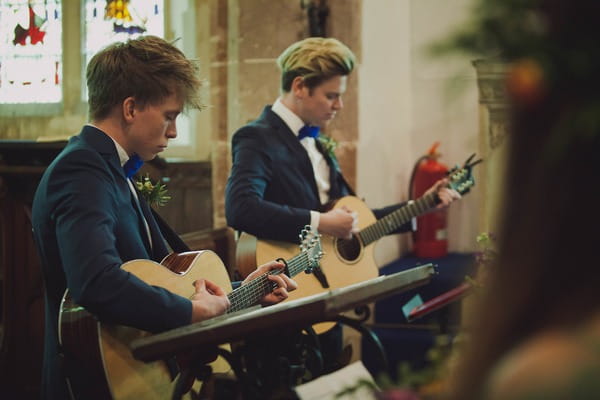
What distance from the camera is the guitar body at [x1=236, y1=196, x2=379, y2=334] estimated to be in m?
3.38

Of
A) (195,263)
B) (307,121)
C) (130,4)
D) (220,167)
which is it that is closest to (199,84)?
(195,263)

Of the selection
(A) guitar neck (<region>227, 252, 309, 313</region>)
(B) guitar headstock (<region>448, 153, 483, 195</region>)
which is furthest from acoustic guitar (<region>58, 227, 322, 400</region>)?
(B) guitar headstock (<region>448, 153, 483, 195</region>)

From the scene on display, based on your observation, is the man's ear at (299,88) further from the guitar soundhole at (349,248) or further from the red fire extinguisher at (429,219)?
the red fire extinguisher at (429,219)

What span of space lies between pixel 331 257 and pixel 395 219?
0.44 metres

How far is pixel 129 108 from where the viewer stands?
2.26 meters

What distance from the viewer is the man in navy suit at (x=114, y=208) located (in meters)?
1.94

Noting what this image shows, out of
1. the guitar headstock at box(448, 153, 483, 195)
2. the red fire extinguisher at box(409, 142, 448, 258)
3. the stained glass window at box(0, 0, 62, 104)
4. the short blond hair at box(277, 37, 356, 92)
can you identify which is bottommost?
the red fire extinguisher at box(409, 142, 448, 258)

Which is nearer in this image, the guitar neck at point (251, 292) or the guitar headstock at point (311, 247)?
the guitar neck at point (251, 292)

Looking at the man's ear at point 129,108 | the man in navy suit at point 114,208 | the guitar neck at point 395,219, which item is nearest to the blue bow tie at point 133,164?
the man in navy suit at point 114,208

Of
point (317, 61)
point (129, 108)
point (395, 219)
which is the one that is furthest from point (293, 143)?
point (129, 108)

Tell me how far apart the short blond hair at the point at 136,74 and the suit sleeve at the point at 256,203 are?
3.24 ft

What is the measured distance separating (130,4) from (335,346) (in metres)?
3.48

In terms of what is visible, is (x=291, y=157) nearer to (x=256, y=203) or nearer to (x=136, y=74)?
(x=256, y=203)

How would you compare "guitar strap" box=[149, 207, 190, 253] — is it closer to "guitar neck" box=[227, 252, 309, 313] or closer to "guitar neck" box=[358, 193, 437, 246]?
"guitar neck" box=[227, 252, 309, 313]
